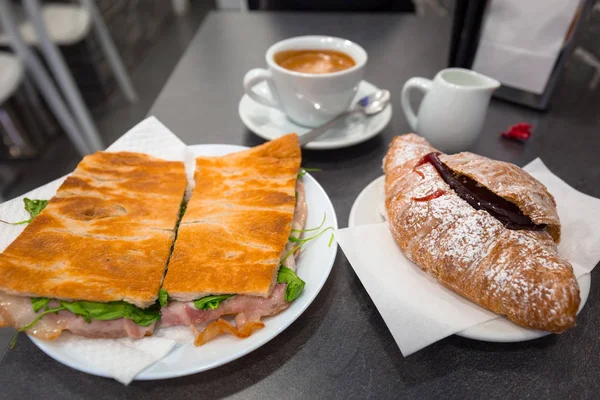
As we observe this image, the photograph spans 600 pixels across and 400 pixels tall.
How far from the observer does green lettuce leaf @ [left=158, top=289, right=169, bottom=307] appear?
2.75ft

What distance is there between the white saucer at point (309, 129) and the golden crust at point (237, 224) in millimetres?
207

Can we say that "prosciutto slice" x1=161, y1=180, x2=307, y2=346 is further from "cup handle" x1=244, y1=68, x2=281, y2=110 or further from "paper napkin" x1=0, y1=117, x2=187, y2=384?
"cup handle" x1=244, y1=68, x2=281, y2=110

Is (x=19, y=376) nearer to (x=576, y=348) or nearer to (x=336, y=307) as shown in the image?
(x=336, y=307)

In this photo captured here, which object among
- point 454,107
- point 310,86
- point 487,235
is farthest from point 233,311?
point 454,107

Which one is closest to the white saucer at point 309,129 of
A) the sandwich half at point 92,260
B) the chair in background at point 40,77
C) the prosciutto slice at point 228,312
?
the sandwich half at point 92,260

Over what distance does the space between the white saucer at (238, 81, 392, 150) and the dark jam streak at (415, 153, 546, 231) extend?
0.42 meters

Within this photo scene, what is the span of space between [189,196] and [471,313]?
2.65 ft

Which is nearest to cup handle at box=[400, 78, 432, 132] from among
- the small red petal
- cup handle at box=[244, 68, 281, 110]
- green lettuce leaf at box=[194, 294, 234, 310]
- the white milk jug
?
the white milk jug

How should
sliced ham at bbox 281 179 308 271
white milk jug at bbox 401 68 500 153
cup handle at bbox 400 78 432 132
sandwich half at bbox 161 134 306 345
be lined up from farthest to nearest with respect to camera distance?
cup handle at bbox 400 78 432 132 < white milk jug at bbox 401 68 500 153 < sliced ham at bbox 281 179 308 271 < sandwich half at bbox 161 134 306 345

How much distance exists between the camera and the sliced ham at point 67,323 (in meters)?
0.79

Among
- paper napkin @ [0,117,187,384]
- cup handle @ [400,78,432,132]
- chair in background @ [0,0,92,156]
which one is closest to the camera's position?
paper napkin @ [0,117,187,384]

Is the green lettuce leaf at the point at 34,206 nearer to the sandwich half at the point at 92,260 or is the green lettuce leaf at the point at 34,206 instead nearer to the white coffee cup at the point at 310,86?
the sandwich half at the point at 92,260

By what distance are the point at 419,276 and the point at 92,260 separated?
0.74 meters

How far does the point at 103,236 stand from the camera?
92 centimetres
